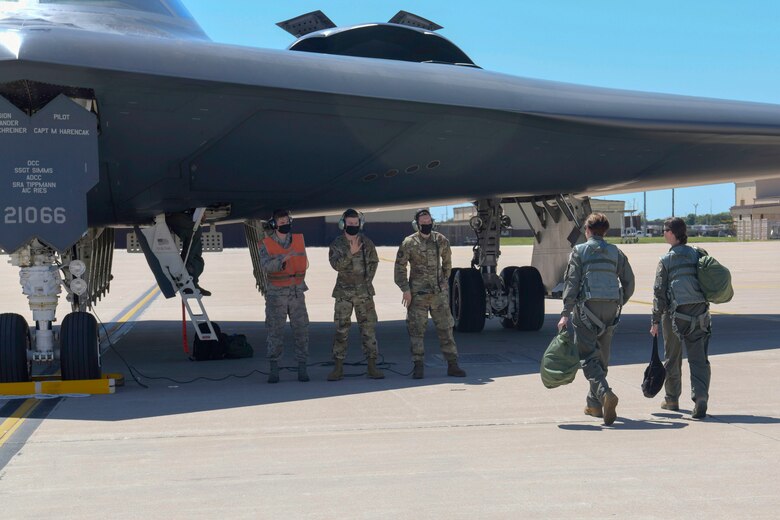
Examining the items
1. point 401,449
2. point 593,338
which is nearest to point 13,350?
point 401,449

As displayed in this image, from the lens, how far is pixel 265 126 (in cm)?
970

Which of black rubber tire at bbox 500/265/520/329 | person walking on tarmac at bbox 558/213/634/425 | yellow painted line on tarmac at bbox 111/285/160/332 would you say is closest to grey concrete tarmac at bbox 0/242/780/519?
person walking on tarmac at bbox 558/213/634/425

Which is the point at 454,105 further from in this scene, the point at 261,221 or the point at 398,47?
the point at 261,221

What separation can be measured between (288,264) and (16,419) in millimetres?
2977

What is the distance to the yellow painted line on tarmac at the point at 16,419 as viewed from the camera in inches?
273

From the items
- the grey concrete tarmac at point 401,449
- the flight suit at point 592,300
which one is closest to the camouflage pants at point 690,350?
the grey concrete tarmac at point 401,449

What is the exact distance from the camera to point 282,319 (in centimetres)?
943

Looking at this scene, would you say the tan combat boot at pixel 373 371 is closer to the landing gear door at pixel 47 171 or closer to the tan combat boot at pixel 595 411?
the tan combat boot at pixel 595 411

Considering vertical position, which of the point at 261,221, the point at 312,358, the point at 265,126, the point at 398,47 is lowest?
the point at 312,358

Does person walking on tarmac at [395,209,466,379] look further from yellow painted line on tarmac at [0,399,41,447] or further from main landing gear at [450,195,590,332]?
main landing gear at [450,195,590,332]

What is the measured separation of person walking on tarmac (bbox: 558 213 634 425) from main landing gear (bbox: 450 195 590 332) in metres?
6.66

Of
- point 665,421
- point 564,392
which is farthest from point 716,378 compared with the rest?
point 665,421

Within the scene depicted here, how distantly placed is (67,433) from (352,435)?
212 cm

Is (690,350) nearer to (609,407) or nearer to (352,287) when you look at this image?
(609,407)
